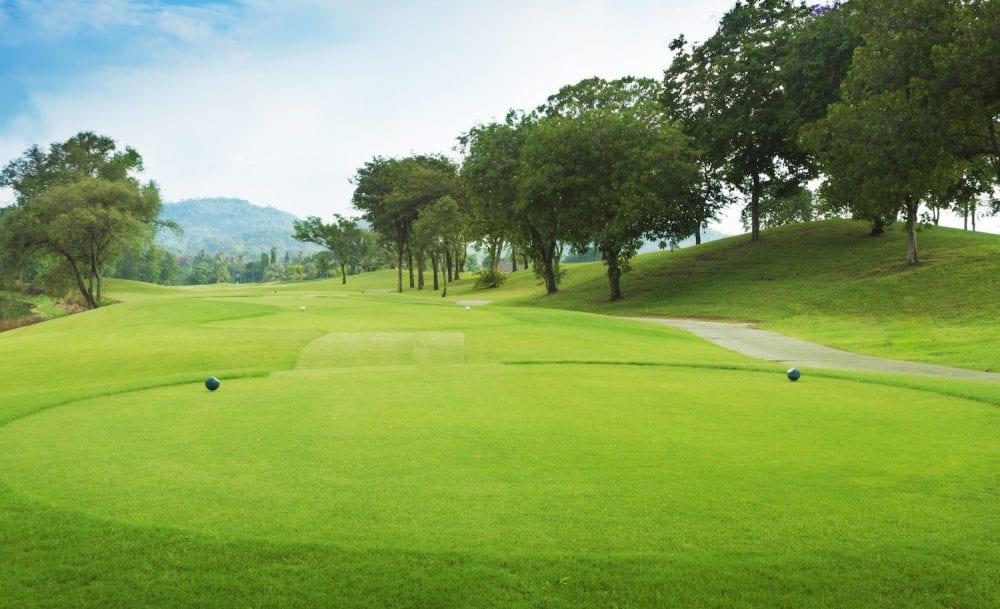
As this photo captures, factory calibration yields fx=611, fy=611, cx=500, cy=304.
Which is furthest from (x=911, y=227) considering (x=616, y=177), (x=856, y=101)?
(x=616, y=177)

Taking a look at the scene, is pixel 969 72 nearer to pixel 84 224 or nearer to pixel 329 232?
pixel 84 224

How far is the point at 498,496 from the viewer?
175 inches

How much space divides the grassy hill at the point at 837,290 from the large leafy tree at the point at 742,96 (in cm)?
602

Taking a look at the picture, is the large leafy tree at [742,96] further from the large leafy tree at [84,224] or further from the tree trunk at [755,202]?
the large leafy tree at [84,224]

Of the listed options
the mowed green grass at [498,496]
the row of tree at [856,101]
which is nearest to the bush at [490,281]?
the row of tree at [856,101]

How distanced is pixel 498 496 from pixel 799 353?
53.7ft

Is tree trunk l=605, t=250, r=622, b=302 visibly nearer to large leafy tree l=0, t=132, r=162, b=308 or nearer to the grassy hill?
the grassy hill

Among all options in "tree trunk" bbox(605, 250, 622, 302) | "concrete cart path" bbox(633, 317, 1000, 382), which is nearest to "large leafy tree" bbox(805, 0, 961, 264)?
"concrete cart path" bbox(633, 317, 1000, 382)

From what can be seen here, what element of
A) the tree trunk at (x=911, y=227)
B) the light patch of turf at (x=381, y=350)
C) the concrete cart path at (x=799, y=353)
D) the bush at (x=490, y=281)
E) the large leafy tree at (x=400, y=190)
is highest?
the large leafy tree at (x=400, y=190)

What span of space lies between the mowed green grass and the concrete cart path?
16.6 ft

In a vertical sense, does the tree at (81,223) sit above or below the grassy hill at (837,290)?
above

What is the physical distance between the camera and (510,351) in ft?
52.3

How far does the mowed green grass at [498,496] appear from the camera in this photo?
3.42 metres

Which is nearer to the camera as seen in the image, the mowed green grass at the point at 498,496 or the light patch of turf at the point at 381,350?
the mowed green grass at the point at 498,496
